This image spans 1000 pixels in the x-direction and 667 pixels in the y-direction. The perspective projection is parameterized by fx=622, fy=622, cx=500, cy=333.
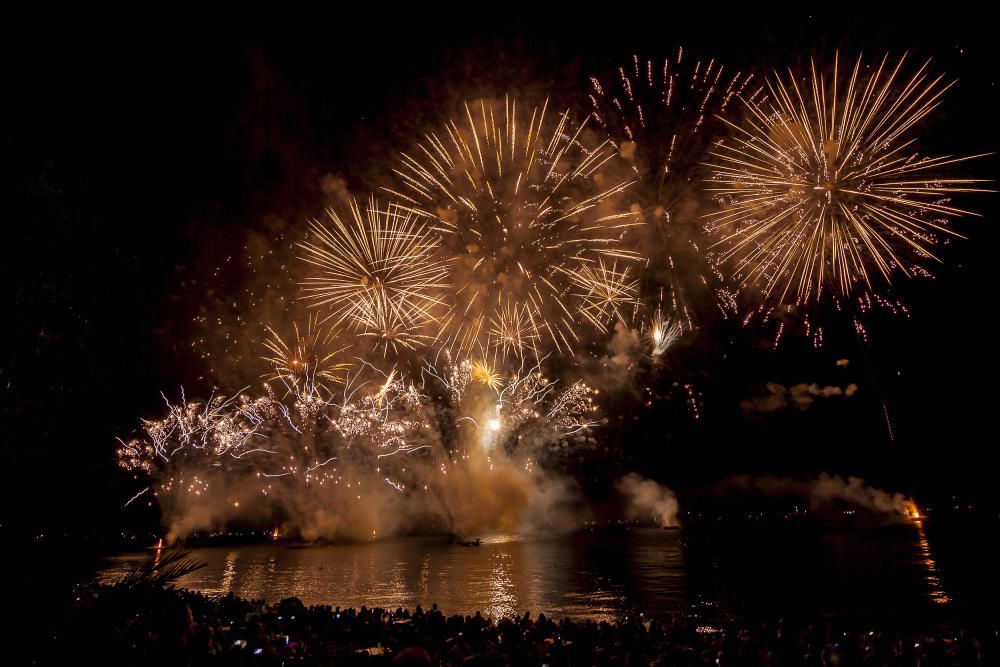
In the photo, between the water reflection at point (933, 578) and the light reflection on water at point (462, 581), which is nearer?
the light reflection on water at point (462, 581)

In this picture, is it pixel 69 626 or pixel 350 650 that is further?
pixel 350 650

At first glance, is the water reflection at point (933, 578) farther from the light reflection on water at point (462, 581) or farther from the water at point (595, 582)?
the light reflection on water at point (462, 581)

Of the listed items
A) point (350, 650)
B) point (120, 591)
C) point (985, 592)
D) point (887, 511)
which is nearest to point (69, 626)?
point (120, 591)

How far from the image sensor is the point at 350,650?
6.78m

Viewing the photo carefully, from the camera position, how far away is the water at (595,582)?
54.2 ft

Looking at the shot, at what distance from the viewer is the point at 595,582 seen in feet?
71.7

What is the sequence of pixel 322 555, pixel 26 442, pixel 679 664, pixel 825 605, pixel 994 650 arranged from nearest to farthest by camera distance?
pixel 679 664
pixel 994 650
pixel 26 442
pixel 825 605
pixel 322 555

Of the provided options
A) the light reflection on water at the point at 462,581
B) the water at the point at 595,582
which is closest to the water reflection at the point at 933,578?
the water at the point at 595,582

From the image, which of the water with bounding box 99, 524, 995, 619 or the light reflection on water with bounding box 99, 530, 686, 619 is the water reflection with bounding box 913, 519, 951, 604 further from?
the light reflection on water with bounding box 99, 530, 686, 619

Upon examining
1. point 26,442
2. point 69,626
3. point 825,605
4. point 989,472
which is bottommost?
point 825,605

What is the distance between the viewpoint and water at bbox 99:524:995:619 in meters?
16.5

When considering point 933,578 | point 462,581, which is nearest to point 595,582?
point 462,581

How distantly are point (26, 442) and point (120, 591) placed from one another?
7.02 metres

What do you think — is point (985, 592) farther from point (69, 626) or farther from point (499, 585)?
point (69, 626)
